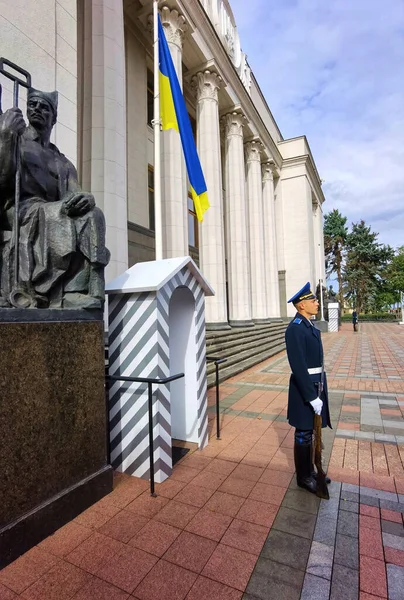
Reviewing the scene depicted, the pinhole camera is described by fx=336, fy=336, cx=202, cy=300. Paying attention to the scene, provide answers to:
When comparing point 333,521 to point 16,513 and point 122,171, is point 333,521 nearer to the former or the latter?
point 16,513

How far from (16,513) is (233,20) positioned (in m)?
21.7

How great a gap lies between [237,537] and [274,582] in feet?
1.53

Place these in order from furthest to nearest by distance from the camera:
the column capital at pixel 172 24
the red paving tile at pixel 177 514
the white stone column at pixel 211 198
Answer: the white stone column at pixel 211 198 < the column capital at pixel 172 24 < the red paving tile at pixel 177 514

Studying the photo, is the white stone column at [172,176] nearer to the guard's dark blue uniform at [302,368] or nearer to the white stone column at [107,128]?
the white stone column at [107,128]

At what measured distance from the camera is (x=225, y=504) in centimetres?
299

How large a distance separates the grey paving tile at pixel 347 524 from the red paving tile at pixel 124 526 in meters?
1.56

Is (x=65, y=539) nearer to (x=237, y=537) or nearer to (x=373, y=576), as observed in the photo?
(x=237, y=537)

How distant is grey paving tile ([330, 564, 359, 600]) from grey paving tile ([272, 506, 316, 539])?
0.35m

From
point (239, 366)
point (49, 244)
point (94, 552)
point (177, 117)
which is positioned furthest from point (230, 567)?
point (239, 366)

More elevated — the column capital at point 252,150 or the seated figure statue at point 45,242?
the column capital at point 252,150

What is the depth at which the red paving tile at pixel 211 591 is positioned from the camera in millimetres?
1994

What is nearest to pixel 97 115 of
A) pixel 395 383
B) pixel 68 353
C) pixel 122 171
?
pixel 122 171

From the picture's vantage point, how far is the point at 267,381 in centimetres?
837

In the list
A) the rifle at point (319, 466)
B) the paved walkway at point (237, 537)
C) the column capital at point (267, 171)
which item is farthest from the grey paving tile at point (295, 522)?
the column capital at point (267, 171)
